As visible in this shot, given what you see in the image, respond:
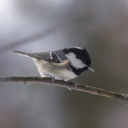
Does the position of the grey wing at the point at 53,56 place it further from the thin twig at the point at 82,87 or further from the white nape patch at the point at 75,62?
the thin twig at the point at 82,87

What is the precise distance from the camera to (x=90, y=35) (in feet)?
3.98

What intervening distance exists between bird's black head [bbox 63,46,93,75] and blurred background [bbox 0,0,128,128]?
4.7 inches

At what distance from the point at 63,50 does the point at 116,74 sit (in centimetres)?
50

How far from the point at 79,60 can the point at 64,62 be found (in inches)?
4.0

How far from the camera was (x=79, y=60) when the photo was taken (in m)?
1.02

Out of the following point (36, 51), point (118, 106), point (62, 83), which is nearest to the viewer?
point (62, 83)

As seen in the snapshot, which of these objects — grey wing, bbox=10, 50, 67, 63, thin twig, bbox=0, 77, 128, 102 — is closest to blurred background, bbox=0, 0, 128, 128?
grey wing, bbox=10, 50, 67, 63

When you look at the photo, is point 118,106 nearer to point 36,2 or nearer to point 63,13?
point 63,13

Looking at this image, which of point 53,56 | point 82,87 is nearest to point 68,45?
point 53,56

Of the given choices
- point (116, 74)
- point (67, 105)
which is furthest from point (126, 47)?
point (67, 105)

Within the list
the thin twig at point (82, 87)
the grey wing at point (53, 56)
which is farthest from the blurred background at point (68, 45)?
the thin twig at point (82, 87)

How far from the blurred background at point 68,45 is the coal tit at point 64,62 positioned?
7 cm

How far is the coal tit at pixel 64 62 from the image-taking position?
38.9 inches

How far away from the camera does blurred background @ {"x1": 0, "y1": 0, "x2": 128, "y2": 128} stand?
3.07ft
